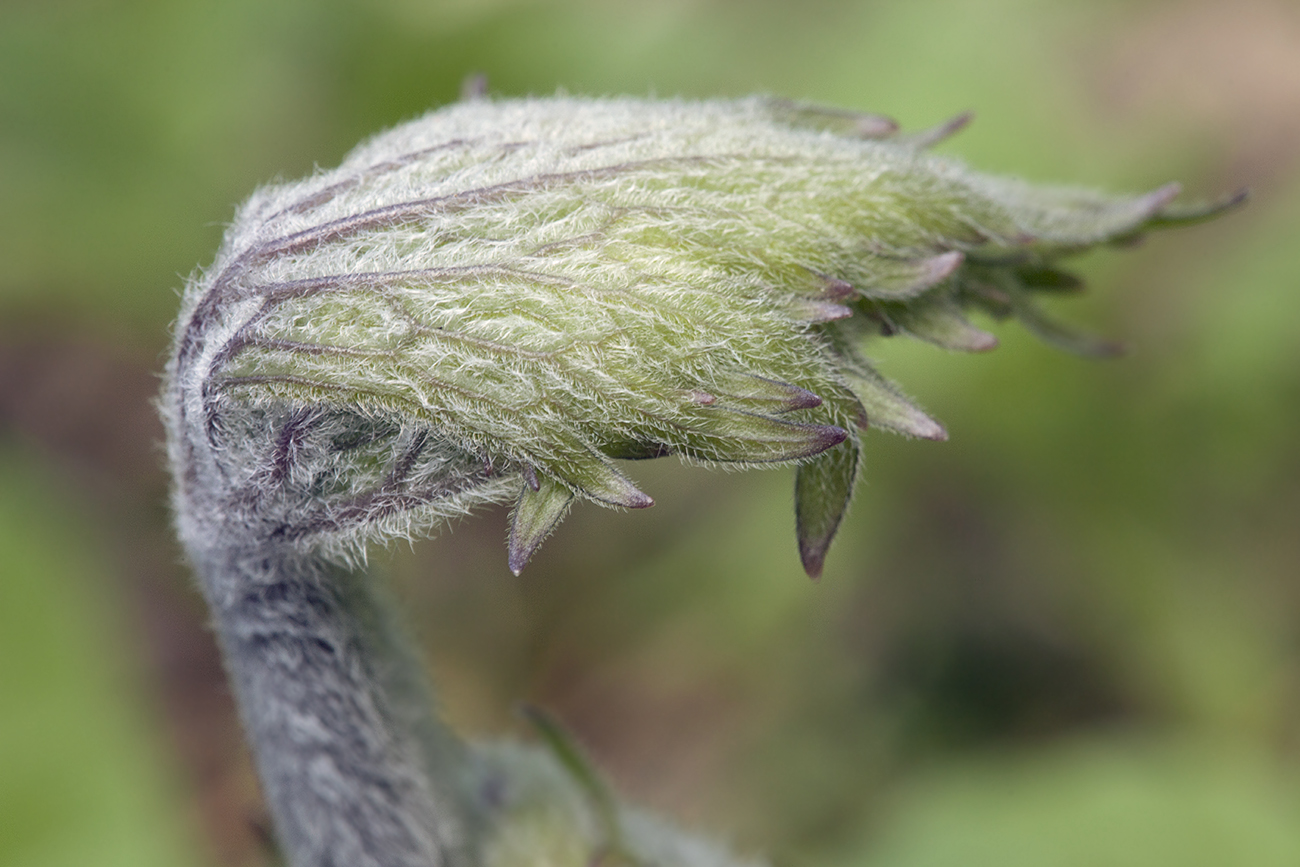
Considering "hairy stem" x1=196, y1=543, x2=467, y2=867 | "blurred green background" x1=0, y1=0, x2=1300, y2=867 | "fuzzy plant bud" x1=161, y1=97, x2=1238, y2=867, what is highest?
"blurred green background" x1=0, y1=0, x2=1300, y2=867

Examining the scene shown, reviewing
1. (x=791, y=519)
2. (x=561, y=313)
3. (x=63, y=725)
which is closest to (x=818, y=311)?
(x=561, y=313)

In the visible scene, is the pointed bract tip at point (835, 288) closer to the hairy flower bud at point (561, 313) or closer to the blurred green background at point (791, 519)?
the hairy flower bud at point (561, 313)

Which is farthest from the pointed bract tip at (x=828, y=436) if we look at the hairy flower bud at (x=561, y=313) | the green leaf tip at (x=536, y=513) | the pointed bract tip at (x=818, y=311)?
the green leaf tip at (x=536, y=513)

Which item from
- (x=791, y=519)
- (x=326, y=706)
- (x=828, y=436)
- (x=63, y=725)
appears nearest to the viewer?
(x=828, y=436)

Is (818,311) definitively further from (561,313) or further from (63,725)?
(63,725)

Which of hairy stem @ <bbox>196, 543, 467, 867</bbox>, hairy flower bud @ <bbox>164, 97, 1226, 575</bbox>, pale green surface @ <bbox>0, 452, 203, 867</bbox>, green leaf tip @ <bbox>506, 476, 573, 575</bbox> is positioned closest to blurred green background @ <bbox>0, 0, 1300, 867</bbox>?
pale green surface @ <bbox>0, 452, 203, 867</bbox>

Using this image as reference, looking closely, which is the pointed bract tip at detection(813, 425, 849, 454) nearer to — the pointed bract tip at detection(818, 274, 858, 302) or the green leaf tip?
the pointed bract tip at detection(818, 274, 858, 302)

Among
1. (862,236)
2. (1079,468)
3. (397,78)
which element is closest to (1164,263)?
(1079,468)
